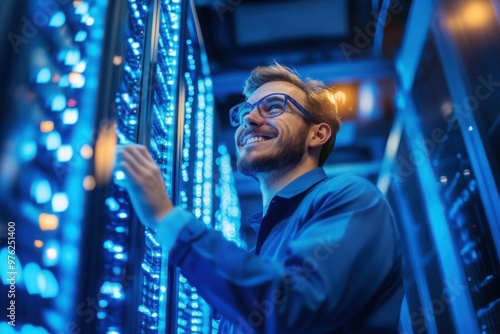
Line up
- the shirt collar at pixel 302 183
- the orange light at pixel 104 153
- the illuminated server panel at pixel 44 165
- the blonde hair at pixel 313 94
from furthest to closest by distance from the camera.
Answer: the blonde hair at pixel 313 94 < the shirt collar at pixel 302 183 < the orange light at pixel 104 153 < the illuminated server panel at pixel 44 165

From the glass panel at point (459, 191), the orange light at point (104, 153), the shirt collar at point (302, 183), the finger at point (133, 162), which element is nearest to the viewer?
the orange light at point (104, 153)

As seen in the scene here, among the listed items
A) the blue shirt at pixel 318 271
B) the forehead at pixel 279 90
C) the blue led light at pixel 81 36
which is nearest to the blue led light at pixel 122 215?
the blue shirt at pixel 318 271

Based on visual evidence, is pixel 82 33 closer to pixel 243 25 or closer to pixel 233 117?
pixel 233 117

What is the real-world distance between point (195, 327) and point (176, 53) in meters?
0.98

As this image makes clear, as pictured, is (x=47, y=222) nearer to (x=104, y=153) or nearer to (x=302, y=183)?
(x=104, y=153)

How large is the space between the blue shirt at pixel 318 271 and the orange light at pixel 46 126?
0.27 meters

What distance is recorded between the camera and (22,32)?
733 mm

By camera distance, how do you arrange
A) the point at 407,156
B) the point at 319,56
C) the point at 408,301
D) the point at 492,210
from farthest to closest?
1. the point at 408,301
2. the point at 407,156
3. the point at 319,56
4. the point at 492,210

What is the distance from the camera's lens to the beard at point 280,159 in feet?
4.05

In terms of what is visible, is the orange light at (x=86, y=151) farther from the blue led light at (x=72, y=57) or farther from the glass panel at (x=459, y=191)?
the glass panel at (x=459, y=191)

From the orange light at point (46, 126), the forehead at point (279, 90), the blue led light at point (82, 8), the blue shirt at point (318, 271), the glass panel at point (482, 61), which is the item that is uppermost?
the glass panel at point (482, 61)

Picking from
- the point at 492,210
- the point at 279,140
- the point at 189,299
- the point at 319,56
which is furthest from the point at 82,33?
the point at 319,56

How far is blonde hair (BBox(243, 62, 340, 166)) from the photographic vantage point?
4.65ft

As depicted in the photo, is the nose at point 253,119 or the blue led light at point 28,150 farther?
the nose at point 253,119
